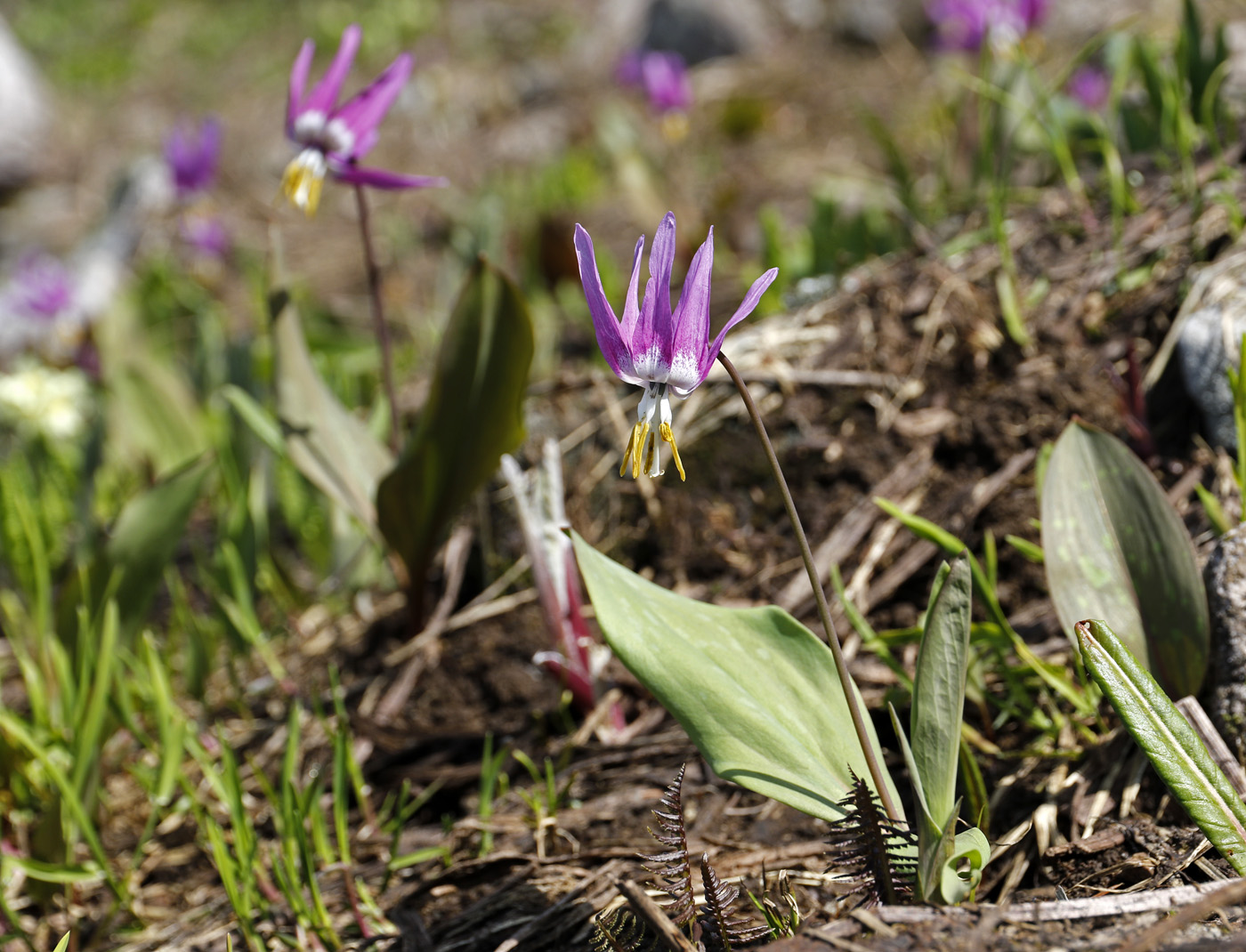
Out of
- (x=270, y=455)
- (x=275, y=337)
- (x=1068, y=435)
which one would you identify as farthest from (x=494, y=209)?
(x=1068, y=435)

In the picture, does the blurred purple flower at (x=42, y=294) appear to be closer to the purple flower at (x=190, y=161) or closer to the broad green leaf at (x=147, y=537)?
the purple flower at (x=190, y=161)

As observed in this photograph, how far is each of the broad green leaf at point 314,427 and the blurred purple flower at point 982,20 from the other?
2438 millimetres

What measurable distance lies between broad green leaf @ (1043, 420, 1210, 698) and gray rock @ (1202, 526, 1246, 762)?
0.04 m

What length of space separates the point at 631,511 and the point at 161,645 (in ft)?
4.03

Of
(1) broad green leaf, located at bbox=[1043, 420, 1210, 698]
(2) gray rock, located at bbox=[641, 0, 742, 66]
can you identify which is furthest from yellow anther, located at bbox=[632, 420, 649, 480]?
(2) gray rock, located at bbox=[641, 0, 742, 66]

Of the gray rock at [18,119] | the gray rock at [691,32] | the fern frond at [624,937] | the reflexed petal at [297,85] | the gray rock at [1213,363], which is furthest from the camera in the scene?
the gray rock at [691,32]

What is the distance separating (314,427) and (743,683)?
119 cm

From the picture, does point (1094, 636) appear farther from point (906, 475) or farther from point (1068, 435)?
point (906, 475)

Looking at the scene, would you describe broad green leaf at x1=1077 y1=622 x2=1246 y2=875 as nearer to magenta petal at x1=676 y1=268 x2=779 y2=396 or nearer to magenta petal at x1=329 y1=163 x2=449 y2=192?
magenta petal at x1=676 y1=268 x2=779 y2=396

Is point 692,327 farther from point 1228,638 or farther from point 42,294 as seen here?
point 42,294

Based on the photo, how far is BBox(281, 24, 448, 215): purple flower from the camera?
5.77 ft

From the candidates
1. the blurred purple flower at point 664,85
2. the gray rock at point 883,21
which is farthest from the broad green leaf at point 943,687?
the gray rock at point 883,21

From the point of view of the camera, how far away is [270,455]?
261 centimetres

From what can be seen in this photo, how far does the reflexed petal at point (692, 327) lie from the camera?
0.94 metres
